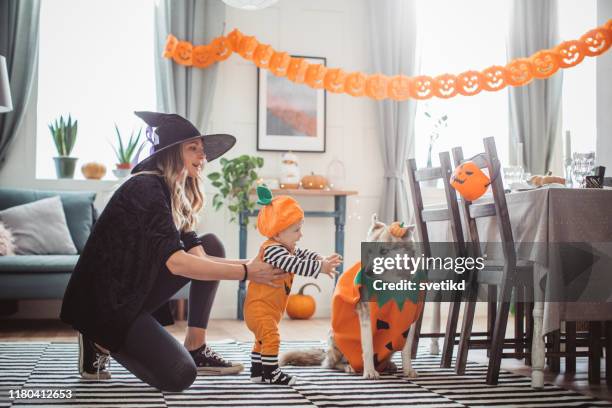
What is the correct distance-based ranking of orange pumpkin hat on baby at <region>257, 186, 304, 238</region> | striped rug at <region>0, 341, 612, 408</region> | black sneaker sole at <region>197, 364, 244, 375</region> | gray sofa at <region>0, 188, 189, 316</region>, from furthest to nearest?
gray sofa at <region>0, 188, 189, 316</region> < black sneaker sole at <region>197, 364, 244, 375</region> < orange pumpkin hat on baby at <region>257, 186, 304, 238</region> < striped rug at <region>0, 341, 612, 408</region>

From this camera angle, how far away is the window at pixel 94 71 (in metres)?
5.63

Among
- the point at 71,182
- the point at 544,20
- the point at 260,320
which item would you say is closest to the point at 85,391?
the point at 260,320

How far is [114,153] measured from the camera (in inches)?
226

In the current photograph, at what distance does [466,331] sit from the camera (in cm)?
310

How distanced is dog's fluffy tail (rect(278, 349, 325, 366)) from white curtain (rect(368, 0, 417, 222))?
2864 mm

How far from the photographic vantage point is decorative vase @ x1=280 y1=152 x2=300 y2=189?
5.63 meters

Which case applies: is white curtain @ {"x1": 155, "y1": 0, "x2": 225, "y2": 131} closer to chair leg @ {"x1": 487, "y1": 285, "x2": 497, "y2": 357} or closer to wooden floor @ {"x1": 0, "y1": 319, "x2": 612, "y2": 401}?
wooden floor @ {"x1": 0, "y1": 319, "x2": 612, "y2": 401}

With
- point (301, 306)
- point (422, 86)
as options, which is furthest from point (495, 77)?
point (301, 306)

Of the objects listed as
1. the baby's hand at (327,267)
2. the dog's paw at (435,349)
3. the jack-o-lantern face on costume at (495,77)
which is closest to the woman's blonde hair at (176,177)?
the baby's hand at (327,267)

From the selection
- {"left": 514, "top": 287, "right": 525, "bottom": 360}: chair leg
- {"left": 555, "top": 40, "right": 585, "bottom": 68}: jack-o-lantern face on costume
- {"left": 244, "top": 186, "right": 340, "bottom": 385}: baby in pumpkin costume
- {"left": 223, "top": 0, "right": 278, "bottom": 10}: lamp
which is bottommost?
{"left": 514, "top": 287, "right": 525, "bottom": 360}: chair leg

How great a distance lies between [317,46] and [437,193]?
1610 millimetres

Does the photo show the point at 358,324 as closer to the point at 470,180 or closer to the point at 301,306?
the point at 470,180

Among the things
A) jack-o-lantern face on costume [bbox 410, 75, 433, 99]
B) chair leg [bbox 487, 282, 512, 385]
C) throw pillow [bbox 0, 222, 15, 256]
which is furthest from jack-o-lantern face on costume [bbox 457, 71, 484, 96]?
throw pillow [bbox 0, 222, 15, 256]

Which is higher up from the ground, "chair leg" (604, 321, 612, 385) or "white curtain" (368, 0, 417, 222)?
"white curtain" (368, 0, 417, 222)
